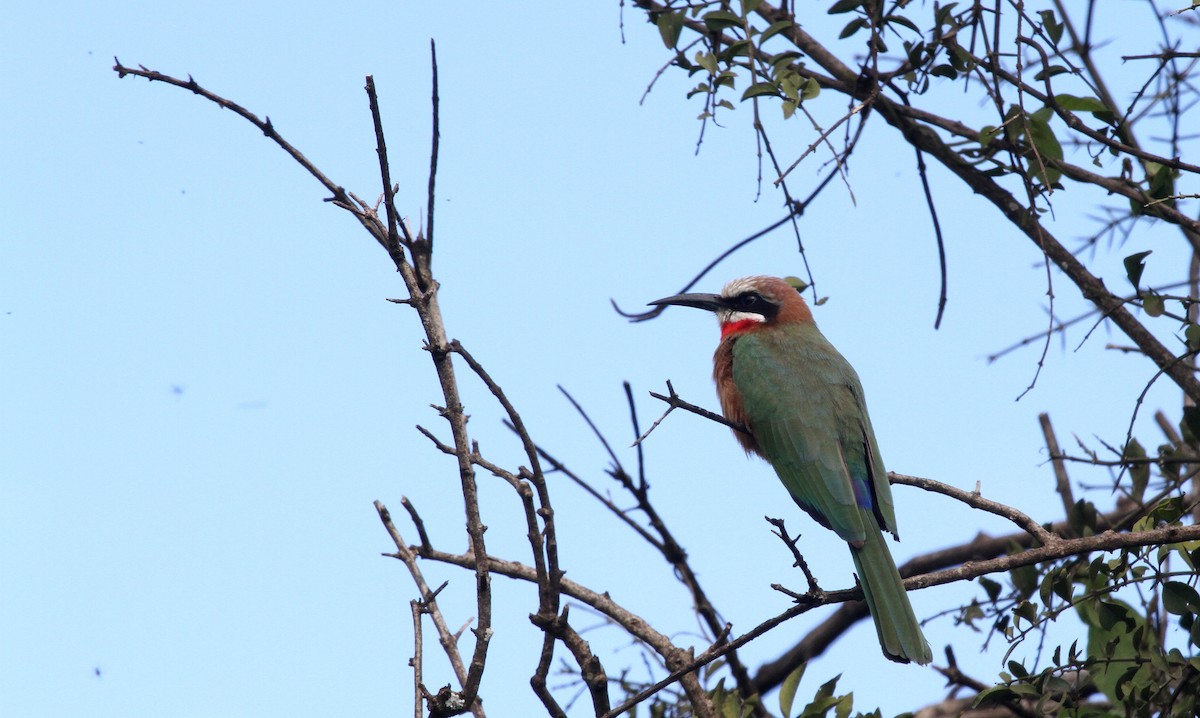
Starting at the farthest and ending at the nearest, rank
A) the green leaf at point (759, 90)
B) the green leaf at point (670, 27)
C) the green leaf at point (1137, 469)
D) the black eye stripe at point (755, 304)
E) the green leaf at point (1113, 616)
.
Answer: the black eye stripe at point (755, 304), the green leaf at point (670, 27), the green leaf at point (759, 90), the green leaf at point (1137, 469), the green leaf at point (1113, 616)

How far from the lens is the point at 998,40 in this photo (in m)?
4.23

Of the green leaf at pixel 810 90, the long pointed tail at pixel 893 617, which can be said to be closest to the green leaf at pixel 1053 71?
the green leaf at pixel 810 90

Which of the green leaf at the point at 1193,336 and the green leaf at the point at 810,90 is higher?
the green leaf at the point at 810,90

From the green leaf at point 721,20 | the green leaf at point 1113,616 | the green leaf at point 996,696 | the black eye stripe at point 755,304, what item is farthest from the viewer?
the black eye stripe at point 755,304

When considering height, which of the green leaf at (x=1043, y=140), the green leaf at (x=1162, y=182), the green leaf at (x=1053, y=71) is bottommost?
the green leaf at (x=1162, y=182)

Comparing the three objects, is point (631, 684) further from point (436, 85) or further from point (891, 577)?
point (436, 85)

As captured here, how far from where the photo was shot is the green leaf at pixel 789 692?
3477 millimetres

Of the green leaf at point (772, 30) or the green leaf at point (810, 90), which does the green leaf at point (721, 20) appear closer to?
the green leaf at point (772, 30)

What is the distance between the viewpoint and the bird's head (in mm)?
5367

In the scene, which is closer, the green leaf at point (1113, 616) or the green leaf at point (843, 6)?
the green leaf at point (1113, 616)

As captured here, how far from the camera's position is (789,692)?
3.49 m

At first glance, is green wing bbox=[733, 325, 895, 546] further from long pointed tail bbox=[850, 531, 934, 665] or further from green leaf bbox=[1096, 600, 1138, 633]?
green leaf bbox=[1096, 600, 1138, 633]

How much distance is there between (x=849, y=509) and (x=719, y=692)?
2.61ft

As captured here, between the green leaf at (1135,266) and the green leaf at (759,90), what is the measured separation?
1.26 metres
